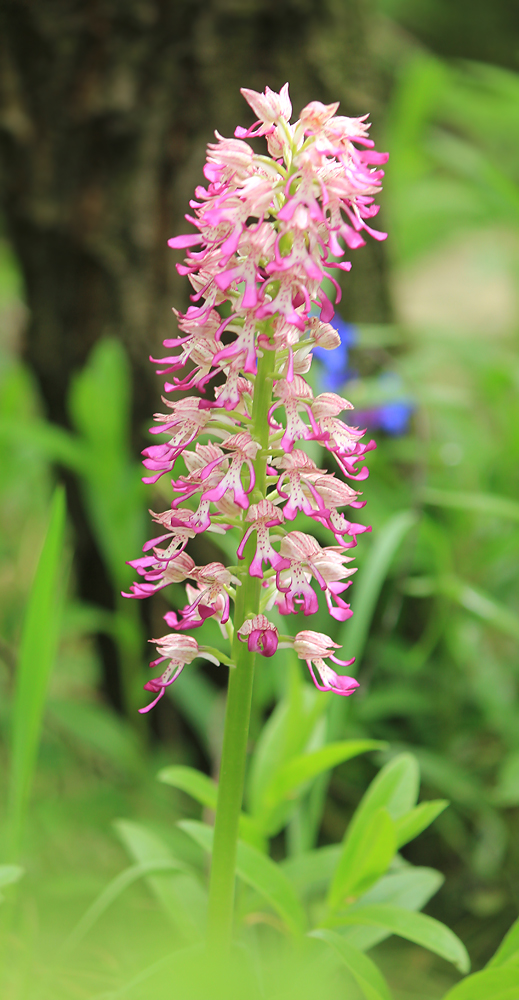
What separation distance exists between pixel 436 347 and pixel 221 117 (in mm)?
977

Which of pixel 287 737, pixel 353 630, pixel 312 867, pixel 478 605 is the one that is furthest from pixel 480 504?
pixel 312 867

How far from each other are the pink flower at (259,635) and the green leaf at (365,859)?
37cm

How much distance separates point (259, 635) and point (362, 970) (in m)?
0.49

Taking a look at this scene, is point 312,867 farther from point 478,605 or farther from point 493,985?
point 478,605

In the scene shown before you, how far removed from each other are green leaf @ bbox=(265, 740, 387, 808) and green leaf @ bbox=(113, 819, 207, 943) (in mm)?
194

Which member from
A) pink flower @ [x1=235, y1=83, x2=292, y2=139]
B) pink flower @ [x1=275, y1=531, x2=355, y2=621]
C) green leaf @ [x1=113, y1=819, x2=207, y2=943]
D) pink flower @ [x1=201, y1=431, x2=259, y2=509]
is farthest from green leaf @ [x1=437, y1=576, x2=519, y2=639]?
pink flower @ [x1=235, y1=83, x2=292, y2=139]

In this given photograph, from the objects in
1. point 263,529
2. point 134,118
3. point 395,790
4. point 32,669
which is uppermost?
point 134,118

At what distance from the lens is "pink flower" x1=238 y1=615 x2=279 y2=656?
887mm

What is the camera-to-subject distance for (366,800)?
1.32 m

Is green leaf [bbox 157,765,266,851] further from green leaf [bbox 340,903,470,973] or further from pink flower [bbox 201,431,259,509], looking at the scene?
pink flower [bbox 201,431,259,509]

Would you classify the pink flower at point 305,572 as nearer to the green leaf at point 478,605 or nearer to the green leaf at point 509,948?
the green leaf at point 509,948

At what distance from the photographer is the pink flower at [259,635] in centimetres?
89

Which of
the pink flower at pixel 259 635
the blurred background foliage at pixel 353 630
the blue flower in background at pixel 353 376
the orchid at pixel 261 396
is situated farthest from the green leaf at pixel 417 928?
the blue flower in background at pixel 353 376

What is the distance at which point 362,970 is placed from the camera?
41.0 inches
